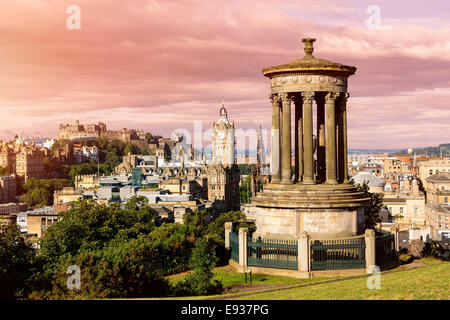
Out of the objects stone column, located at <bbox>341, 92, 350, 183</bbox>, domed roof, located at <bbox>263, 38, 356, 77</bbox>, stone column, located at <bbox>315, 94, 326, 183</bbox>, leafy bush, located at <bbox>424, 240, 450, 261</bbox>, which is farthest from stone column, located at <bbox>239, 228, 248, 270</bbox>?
leafy bush, located at <bbox>424, 240, 450, 261</bbox>

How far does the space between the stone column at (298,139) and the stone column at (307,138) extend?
2.41 meters

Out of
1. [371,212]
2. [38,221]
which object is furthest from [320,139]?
[38,221]

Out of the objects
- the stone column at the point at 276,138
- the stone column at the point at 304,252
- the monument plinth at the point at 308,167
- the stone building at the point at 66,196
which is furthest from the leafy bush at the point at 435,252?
the stone building at the point at 66,196

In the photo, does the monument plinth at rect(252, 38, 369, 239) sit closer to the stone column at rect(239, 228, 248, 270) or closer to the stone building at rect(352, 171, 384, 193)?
the stone column at rect(239, 228, 248, 270)

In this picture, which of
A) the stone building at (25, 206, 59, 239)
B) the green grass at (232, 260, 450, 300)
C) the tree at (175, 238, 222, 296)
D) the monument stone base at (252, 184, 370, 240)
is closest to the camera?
the green grass at (232, 260, 450, 300)

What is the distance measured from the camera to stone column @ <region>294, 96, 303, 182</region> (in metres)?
40.9

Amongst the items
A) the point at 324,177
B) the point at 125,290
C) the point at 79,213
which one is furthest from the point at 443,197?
the point at 125,290

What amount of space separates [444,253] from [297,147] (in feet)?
45.6

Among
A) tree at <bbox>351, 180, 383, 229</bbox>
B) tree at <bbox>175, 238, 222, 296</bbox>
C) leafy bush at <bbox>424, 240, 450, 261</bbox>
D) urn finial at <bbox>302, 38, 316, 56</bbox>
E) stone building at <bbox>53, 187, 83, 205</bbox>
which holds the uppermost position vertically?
urn finial at <bbox>302, 38, 316, 56</bbox>

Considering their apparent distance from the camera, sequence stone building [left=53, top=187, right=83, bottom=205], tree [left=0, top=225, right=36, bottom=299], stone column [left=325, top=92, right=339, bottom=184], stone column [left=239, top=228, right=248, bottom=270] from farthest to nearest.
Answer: stone building [left=53, top=187, right=83, bottom=205] → stone column [left=325, top=92, right=339, bottom=184] → stone column [left=239, top=228, right=248, bottom=270] → tree [left=0, top=225, right=36, bottom=299]

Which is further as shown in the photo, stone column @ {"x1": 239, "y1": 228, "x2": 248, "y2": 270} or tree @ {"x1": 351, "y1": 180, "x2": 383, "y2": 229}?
tree @ {"x1": 351, "y1": 180, "x2": 383, "y2": 229}

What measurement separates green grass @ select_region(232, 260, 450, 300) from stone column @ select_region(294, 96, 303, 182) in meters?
11.3

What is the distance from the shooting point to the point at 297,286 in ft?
103
